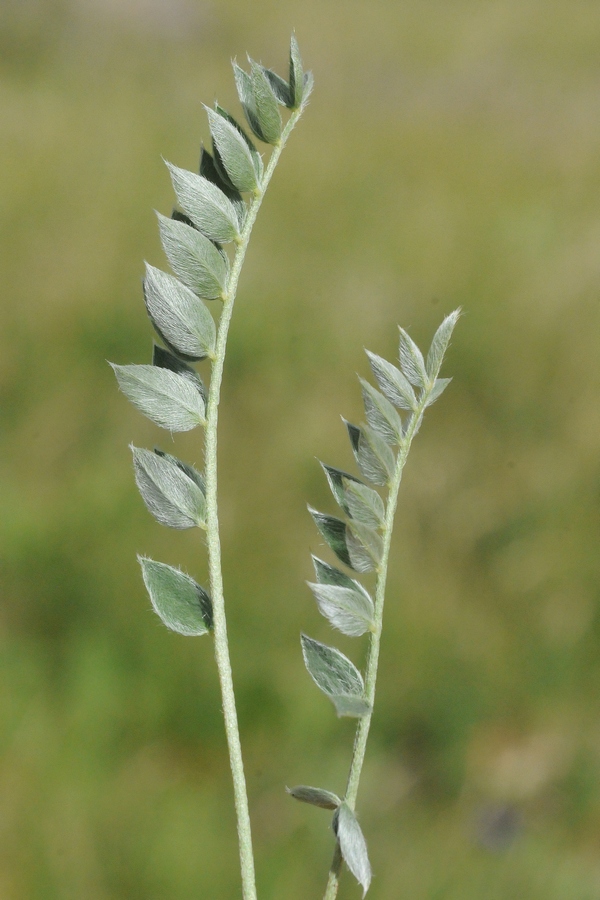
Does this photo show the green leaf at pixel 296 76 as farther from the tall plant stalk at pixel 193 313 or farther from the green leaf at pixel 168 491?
the green leaf at pixel 168 491

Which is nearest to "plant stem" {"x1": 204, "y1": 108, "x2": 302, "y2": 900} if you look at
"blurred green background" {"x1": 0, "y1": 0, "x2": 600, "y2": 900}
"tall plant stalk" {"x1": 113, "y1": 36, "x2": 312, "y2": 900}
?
"tall plant stalk" {"x1": 113, "y1": 36, "x2": 312, "y2": 900}

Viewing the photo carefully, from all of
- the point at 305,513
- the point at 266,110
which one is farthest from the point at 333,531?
the point at 305,513

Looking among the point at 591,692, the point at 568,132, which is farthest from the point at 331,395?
the point at 568,132

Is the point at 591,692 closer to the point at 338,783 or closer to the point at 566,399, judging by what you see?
the point at 338,783

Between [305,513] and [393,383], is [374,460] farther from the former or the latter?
[305,513]

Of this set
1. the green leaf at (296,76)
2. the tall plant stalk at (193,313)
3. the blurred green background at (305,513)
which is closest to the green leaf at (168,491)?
the tall plant stalk at (193,313)

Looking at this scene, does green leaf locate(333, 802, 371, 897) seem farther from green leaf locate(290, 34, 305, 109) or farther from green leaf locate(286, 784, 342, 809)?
green leaf locate(290, 34, 305, 109)
